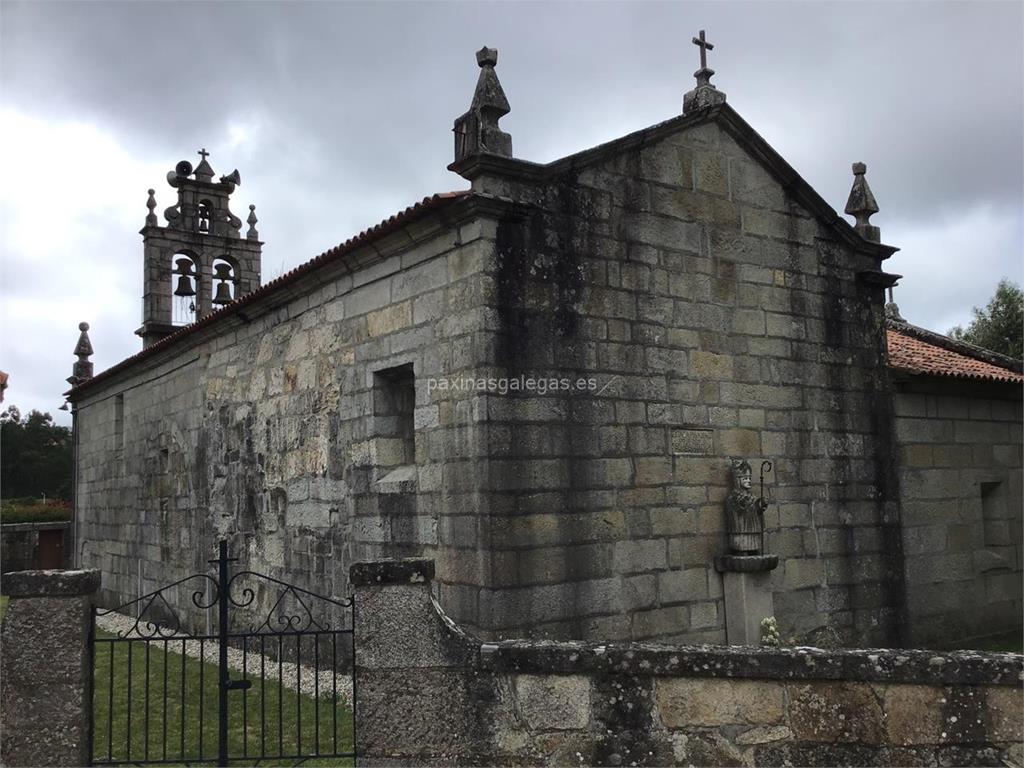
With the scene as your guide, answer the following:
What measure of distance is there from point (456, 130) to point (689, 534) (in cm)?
409

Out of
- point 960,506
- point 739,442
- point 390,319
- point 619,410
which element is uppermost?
point 390,319

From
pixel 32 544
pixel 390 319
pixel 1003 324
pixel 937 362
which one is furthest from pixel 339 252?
pixel 1003 324

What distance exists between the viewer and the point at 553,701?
425 cm

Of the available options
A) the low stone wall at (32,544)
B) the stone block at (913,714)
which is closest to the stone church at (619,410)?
the stone block at (913,714)

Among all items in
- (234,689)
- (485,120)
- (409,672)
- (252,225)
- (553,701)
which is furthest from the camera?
(252,225)

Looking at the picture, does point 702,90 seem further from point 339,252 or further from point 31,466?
point 31,466

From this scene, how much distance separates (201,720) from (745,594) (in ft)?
15.8

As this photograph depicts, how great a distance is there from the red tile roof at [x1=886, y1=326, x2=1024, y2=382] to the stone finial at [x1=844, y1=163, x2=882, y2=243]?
1460mm

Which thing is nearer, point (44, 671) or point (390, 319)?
point (44, 671)

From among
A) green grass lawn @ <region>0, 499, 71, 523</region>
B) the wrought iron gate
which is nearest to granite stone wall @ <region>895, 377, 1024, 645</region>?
the wrought iron gate

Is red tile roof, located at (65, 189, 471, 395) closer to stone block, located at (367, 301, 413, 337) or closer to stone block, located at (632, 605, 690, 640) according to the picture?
stone block, located at (367, 301, 413, 337)

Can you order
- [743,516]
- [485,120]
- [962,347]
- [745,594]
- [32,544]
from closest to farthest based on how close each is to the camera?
[485,120], [745,594], [743,516], [962,347], [32,544]

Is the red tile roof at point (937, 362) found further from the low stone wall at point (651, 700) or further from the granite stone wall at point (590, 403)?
the low stone wall at point (651, 700)

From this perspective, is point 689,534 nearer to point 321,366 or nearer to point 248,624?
point 321,366
